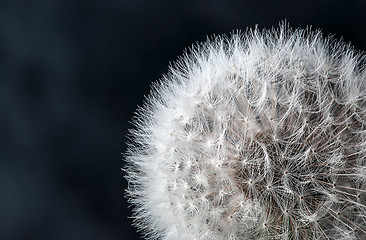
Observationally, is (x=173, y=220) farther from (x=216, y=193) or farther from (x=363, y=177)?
(x=363, y=177)

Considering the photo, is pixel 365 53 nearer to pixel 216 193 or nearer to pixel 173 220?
pixel 216 193

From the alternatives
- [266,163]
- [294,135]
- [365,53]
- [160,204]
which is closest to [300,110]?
[294,135]

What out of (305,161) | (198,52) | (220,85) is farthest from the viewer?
(198,52)

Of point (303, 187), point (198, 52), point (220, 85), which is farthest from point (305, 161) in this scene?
point (198, 52)

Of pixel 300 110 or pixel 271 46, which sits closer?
pixel 300 110

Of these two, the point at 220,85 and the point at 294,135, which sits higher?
the point at 220,85

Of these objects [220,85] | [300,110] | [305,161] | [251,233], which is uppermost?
[220,85]

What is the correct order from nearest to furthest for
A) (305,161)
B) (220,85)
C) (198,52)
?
1. (305,161)
2. (220,85)
3. (198,52)
